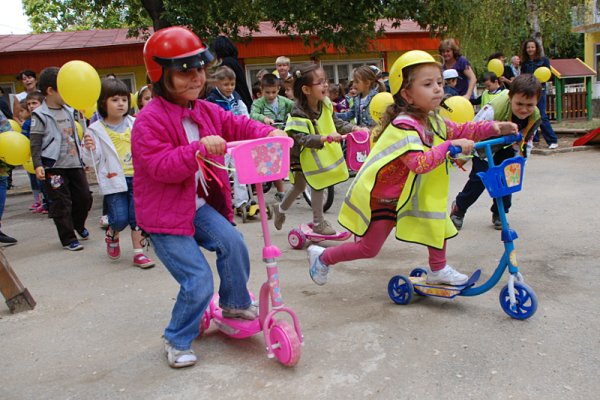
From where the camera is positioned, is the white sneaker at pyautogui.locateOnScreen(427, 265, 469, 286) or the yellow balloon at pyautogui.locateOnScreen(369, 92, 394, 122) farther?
the yellow balloon at pyautogui.locateOnScreen(369, 92, 394, 122)

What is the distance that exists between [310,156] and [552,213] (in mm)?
2755

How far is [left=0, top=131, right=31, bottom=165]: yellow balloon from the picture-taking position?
621 cm

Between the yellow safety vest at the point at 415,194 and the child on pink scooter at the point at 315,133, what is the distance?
1650 mm

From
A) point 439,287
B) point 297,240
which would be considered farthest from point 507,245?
point 297,240

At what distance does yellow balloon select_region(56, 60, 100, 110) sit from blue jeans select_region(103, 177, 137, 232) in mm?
971

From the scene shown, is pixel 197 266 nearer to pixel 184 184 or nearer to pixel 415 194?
pixel 184 184

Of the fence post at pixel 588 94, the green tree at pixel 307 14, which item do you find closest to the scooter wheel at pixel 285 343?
the green tree at pixel 307 14

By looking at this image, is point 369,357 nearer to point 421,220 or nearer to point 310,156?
point 421,220

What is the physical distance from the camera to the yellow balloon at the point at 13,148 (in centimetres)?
621

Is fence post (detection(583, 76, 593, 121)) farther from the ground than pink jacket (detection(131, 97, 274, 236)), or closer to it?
closer to it

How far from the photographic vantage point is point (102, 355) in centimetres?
343

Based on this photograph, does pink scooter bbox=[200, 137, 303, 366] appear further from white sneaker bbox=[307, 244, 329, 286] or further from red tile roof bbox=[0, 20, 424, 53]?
red tile roof bbox=[0, 20, 424, 53]

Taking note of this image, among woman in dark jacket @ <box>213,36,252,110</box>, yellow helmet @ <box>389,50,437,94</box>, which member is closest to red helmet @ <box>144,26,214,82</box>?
yellow helmet @ <box>389,50,437,94</box>

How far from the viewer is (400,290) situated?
3.86 m
